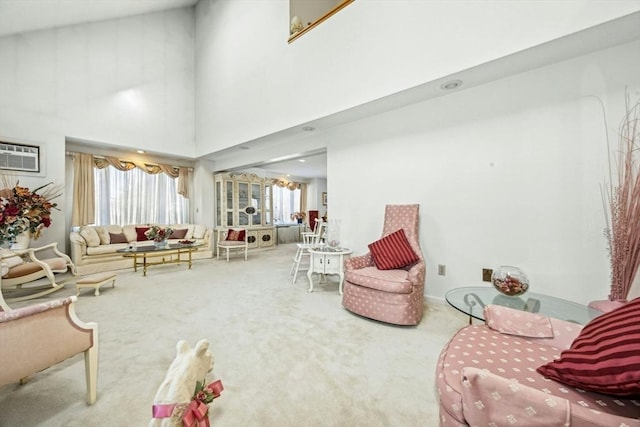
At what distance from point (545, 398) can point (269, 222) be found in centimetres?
710

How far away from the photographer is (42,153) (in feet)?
13.2

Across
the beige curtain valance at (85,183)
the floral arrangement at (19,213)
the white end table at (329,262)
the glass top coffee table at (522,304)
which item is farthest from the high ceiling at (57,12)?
the glass top coffee table at (522,304)

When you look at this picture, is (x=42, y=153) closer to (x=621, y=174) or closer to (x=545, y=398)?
(x=545, y=398)

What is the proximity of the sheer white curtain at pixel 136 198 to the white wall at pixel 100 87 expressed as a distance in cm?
62

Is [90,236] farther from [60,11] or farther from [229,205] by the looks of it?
[60,11]

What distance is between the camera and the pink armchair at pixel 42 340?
3.45 feet

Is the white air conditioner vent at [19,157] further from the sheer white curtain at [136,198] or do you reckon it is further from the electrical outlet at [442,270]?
the electrical outlet at [442,270]

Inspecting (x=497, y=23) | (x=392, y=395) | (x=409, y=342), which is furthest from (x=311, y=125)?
(x=392, y=395)

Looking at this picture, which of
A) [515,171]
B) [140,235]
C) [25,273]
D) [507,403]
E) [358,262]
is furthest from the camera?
[140,235]

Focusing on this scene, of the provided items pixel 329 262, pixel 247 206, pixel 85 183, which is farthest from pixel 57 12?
pixel 329 262

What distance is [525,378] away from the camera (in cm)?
93

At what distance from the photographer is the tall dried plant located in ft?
5.67

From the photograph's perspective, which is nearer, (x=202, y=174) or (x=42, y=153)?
(x=42, y=153)

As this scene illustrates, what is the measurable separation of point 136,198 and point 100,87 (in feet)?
7.17
